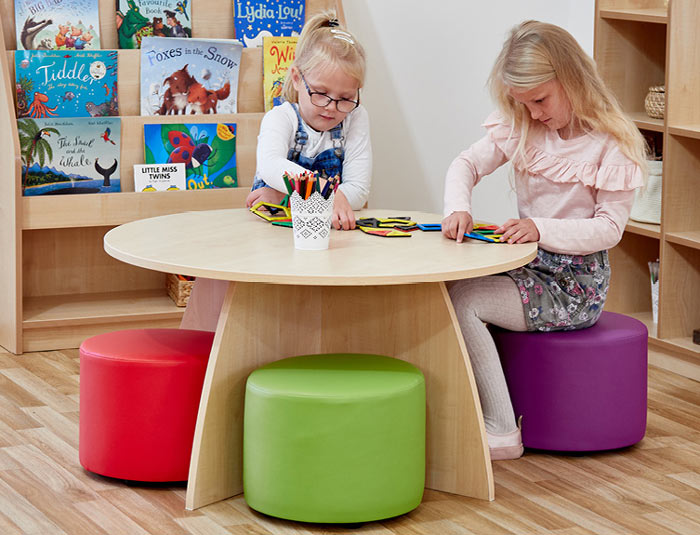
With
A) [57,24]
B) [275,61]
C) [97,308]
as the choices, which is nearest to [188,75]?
[275,61]

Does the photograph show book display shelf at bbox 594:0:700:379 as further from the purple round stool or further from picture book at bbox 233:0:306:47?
picture book at bbox 233:0:306:47

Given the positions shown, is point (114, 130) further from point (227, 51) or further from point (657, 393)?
point (657, 393)

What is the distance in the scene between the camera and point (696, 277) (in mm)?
3549

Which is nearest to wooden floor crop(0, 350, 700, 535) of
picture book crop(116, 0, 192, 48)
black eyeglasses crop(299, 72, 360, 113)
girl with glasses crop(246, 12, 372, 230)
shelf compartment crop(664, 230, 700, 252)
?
shelf compartment crop(664, 230, 700, 252)

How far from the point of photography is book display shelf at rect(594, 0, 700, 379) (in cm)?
339

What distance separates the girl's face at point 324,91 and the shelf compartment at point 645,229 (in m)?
1.16

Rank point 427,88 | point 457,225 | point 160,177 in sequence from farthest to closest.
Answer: point 427,88 < point 160,177 < point 457,225

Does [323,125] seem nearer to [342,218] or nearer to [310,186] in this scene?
[342,218]

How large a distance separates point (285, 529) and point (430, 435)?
1.41 ft

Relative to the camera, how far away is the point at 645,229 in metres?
3.59

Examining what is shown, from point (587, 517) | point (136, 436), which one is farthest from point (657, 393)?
point (136, 436)

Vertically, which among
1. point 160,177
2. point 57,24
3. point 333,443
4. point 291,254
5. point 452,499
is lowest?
point 452,499

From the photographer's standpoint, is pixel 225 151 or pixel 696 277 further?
pixel 225 151

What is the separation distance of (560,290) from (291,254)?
0.70 meters
